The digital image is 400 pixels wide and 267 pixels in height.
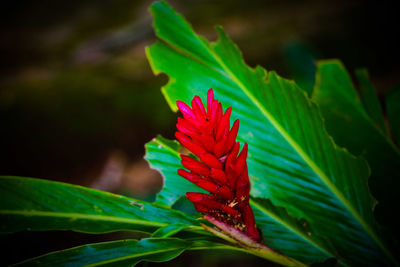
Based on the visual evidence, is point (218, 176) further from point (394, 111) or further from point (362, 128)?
point (394, 111)

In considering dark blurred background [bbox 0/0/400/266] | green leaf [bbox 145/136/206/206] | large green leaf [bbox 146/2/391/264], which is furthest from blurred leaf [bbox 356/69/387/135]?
dark blurred background [bbox 0/0/400/266]

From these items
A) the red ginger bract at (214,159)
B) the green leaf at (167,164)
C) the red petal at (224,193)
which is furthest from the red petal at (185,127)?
the green leaf at (167,164)

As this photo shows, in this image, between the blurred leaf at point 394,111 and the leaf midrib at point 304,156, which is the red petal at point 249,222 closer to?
the leaf midrib at point 304,156

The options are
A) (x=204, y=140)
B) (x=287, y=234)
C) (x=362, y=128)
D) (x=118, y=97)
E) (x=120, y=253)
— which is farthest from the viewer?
(x=118, y=97)

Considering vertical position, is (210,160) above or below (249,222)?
above

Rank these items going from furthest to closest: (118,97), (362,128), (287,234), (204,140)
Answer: (118,97) < (362,128) < (287,234) < (204,140)

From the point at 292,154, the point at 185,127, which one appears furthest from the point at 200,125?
the point at 292,154

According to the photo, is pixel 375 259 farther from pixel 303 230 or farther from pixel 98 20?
pixel 98 20

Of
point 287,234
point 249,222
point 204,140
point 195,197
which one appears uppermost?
point 204,140
